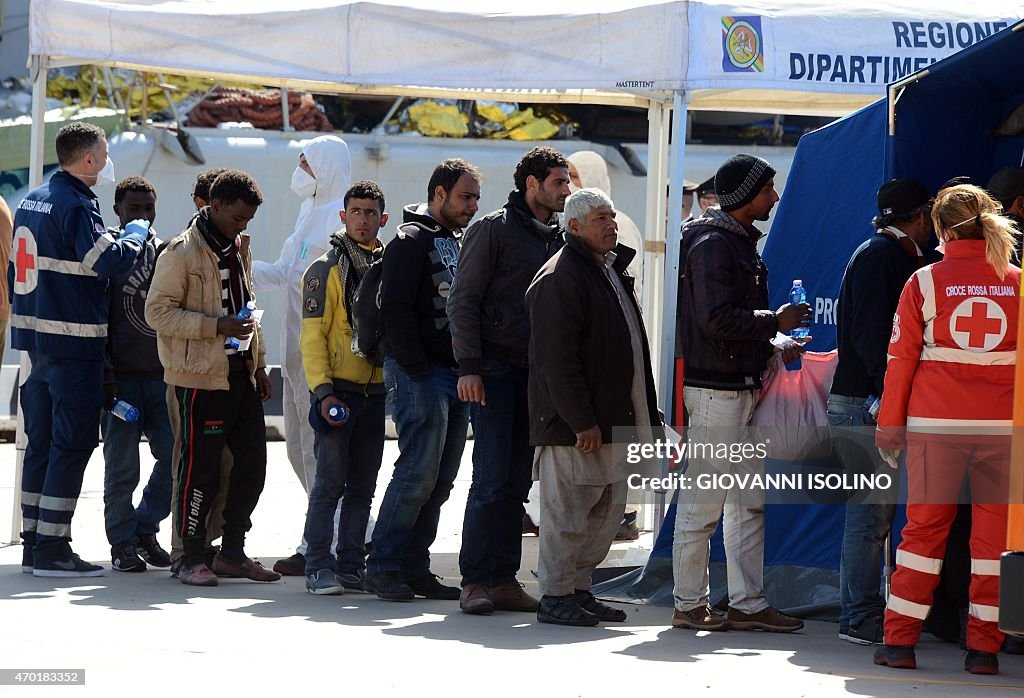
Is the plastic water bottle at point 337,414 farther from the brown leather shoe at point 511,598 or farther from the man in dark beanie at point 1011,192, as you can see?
the man in dark beanie at point 1011,192

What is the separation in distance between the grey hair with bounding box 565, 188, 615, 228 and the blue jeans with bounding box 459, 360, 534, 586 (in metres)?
0.78

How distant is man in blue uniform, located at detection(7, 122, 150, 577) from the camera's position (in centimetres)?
736

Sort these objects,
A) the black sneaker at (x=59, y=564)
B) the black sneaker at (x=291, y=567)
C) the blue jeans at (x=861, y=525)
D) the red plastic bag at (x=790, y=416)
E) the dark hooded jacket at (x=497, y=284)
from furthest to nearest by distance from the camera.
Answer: the black sneaker at (x=291, y=567) < the black sneaker at (x=59, y=564) < the dark hooded jacket at (x=497, y=284) < the red plastic bag at (x=790, y=416) < the blue jeans at (x=861, y=525)

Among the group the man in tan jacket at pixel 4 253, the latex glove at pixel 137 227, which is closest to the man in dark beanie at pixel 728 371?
the latex glove at pixel 137 227

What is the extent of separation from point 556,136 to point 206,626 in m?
10.2

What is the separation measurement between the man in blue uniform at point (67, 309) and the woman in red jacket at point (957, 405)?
3.75 metres

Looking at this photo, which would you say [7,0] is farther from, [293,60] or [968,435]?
[968,435]

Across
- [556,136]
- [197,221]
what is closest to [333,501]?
[197,221]

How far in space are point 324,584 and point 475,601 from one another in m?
0.86

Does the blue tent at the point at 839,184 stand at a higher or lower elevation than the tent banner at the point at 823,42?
lower

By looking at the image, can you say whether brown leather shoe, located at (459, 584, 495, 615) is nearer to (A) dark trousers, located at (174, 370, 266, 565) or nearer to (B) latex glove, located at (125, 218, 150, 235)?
(A) dark trousers, located at (174, 370, 266, 565)

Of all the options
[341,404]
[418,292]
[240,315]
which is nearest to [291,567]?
[341,404]

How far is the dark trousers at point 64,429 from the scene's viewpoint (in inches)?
290

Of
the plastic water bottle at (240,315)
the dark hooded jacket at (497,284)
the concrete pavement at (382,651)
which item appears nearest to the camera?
the concrete pavement at (382,651)
